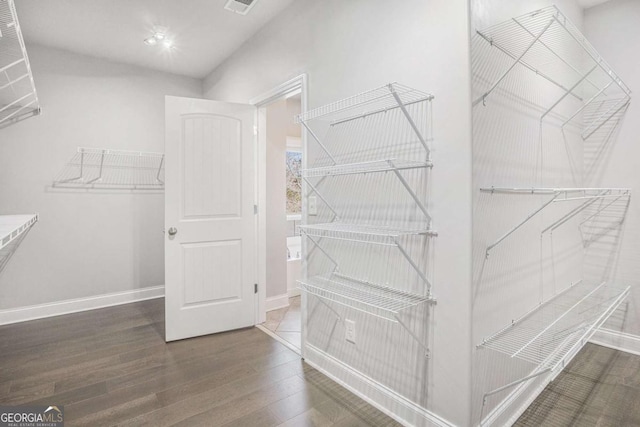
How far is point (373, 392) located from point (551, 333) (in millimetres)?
1016

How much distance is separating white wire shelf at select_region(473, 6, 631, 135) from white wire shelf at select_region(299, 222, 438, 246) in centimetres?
65

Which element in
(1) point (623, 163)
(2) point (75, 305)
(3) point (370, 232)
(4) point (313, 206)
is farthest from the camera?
(2) point (75, 305)

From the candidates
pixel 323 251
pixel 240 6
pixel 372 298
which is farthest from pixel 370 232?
pixel 240 6

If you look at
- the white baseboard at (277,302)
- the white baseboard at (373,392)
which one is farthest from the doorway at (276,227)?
the white baseboard at (373,392)

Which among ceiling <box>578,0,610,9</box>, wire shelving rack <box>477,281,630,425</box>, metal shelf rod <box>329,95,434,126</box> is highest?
ceiling <box>578,0,610,9</box>

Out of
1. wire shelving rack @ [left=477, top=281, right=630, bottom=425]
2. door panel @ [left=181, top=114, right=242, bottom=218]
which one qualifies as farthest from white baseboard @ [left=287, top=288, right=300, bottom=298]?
wire shelving rack @ [left=477, top=281, right=630, bottom=425]

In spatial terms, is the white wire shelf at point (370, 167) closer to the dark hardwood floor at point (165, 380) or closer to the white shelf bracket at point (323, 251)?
the white shelf bracket at point (323, 251)

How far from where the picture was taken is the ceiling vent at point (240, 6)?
98.5 inches

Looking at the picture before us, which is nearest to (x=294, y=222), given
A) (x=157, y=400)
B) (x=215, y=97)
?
(x=215, y=97)

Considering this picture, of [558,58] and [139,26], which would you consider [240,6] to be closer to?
[139,26]

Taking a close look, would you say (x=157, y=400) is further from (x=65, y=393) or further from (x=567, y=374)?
(x=567, y=374)

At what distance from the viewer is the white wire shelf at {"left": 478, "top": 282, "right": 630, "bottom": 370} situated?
1.53 meters

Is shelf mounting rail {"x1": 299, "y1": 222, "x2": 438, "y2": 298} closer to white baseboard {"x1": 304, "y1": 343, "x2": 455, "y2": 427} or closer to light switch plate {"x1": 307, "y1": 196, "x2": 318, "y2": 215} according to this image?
light switch plate {"x1": 307, "y1": 196, "x2": 318, "y2": 215}
